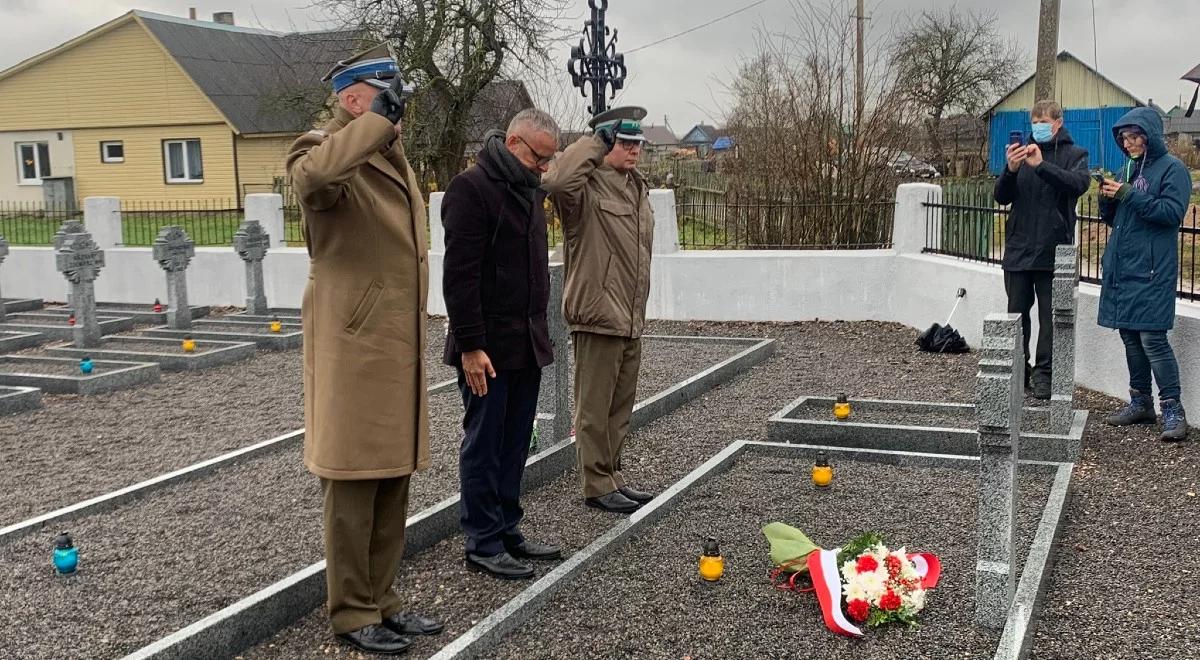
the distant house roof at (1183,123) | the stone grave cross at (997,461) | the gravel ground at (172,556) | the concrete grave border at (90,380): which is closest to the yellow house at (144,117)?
the concrete grave border at (90,380)

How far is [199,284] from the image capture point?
1584 cm

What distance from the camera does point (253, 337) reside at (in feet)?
39.3

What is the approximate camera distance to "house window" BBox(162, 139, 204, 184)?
32500 mm

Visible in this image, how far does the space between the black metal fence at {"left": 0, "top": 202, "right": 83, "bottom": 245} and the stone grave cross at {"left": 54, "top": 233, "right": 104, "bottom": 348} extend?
18.5 feet

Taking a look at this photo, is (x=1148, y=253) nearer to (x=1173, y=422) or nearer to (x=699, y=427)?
(x=1173, y=422)

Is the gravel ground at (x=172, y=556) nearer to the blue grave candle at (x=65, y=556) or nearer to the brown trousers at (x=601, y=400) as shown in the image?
the blue grave candle at (x=65, y=556)

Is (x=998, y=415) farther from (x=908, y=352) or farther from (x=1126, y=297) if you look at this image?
Answer: (x=908, y=352)

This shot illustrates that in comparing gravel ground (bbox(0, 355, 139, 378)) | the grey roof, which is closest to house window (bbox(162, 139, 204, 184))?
the grey roof

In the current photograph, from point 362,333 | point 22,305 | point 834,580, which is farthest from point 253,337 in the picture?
point 834,580

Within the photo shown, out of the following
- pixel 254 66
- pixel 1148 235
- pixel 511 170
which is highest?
pixel 254 66

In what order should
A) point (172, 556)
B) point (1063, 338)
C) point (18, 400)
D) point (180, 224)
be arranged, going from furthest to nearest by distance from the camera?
1. point (180, 224)
2. point (18, 400)
3. point (1063, 338)
4. point (172, 556)

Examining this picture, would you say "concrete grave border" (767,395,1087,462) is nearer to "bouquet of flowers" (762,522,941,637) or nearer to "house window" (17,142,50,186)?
"bouquet of flowers" (762,522,941,637)

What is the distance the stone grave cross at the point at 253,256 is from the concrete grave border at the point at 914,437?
8340mm

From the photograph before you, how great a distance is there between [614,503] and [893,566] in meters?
1.86
